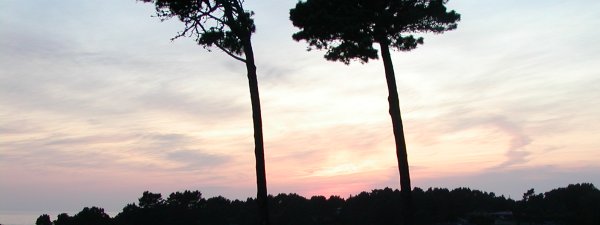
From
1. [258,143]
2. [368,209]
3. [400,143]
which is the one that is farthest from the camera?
[368,209]

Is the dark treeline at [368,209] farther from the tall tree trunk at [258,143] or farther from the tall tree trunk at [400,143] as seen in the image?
the tall tree trunk at [258,143]

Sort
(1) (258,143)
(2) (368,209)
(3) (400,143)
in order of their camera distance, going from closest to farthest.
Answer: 1. (1) (258,143)
2. (3) (400,143)
3. (2) (368,209)

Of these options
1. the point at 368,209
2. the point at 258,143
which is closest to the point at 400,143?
the point at 258,143

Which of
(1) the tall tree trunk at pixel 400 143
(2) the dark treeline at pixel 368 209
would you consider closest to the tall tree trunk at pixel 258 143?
(1) the tall tree trunk at pixel 400 143

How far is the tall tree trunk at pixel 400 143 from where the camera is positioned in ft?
66.1

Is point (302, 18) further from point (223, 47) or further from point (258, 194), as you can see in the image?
point (258, 194)

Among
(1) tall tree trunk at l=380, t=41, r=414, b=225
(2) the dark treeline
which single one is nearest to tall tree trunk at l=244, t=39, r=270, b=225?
(1) tall tree trunk at l=380, t=41, r=414, b=225

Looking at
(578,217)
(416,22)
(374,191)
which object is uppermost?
(416,22)

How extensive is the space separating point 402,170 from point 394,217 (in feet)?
63.0

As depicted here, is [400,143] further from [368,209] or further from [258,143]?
[368,209]

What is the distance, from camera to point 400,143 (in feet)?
66.9

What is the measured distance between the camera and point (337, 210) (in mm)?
45844

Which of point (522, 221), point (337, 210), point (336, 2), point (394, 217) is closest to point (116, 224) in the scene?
point (337, 210)

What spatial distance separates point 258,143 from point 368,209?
953 inches
